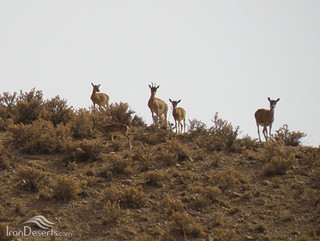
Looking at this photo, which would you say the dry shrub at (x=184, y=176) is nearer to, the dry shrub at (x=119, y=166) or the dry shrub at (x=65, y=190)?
the dry shrub at (x=119, y=166)

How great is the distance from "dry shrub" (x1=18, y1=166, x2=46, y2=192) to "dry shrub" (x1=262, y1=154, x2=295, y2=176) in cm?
691

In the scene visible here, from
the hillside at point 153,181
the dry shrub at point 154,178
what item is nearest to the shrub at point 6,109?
the hillside at point 153,181

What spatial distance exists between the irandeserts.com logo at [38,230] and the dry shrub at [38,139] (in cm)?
420

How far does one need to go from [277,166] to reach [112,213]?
19.8ft

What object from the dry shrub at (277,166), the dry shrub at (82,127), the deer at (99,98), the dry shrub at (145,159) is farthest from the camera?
the deer at (99,98)

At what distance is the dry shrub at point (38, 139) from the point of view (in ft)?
55.3

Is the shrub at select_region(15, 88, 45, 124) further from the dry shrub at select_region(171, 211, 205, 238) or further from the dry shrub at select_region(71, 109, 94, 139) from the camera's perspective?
the dry shrub at select_region(171, 211, 205, 238)

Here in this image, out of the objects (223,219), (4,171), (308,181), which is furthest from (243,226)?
(4,171)

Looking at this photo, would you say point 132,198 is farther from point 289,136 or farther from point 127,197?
point 289,136

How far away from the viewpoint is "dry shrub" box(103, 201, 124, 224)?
13156mm

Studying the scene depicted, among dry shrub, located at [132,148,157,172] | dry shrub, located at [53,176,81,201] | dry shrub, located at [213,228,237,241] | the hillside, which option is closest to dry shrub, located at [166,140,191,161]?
the hillside

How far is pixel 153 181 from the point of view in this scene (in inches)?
604

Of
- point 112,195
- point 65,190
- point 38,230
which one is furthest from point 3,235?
point 112,195

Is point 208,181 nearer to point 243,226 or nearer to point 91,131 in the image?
point 243,226
